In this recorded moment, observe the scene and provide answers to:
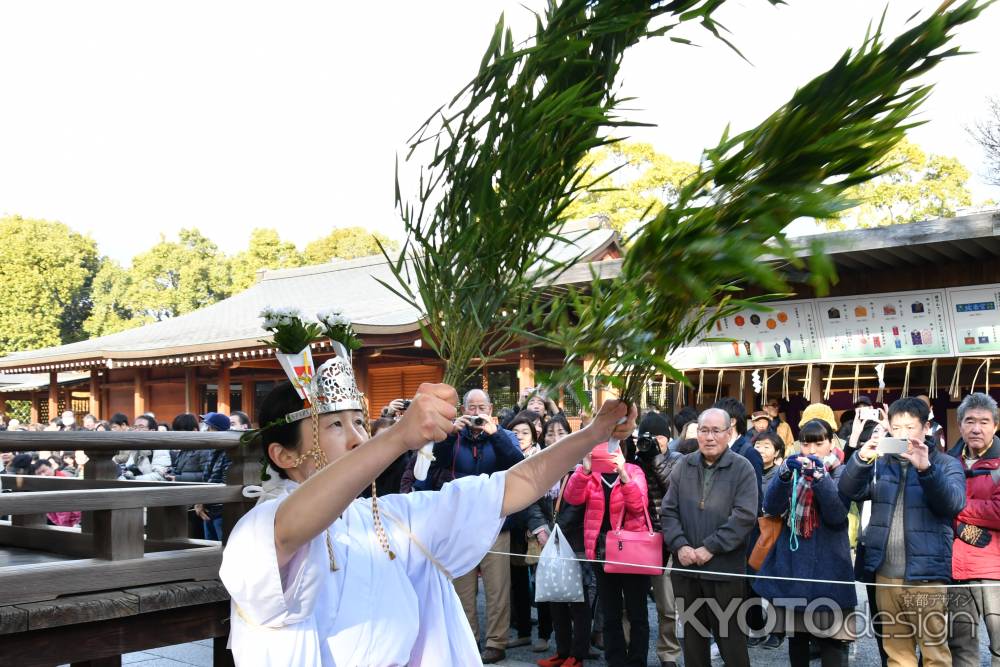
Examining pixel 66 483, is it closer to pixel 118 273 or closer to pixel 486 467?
pixel 486 467

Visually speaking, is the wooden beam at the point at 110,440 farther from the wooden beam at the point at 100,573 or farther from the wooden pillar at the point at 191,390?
the wooden pillar at the point at 191,390

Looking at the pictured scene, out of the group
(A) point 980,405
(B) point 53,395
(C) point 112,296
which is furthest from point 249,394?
(C) point 112,296

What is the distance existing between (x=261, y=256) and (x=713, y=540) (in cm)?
3336

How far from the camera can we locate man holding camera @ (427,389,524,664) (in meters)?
6.20

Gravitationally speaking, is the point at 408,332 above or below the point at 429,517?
above

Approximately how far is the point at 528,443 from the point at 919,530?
9.69 feet

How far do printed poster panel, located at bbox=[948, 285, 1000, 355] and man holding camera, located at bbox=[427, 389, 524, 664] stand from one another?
4.66 m

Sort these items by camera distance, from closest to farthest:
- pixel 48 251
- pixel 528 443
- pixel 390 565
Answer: pixel 390 565 < pixel 528 443 < pixel 48 251

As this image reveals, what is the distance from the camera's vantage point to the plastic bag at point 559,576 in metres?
5.85

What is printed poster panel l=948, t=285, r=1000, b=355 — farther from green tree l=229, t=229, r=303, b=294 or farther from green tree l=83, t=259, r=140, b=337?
green tree l=83, t=259, r=140, b=337

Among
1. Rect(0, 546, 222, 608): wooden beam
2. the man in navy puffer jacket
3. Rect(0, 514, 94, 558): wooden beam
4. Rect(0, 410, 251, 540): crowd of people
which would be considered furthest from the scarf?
Rect(0, 410, 251, 540): crowd of people

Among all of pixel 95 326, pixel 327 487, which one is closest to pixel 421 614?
pixel 327 487

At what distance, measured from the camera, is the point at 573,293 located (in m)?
1.70

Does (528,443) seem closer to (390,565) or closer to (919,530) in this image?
(919,530)
